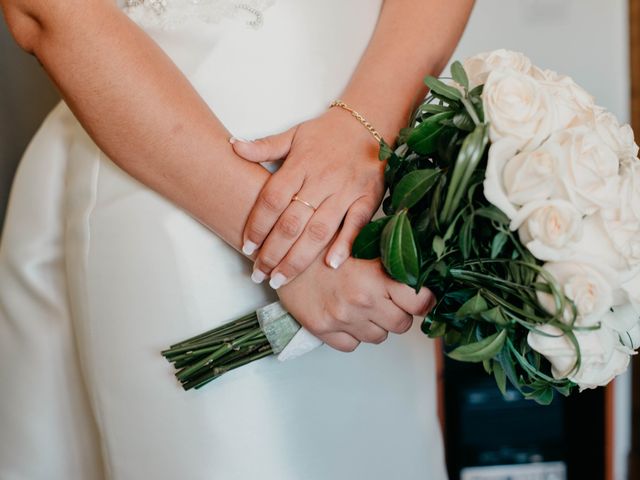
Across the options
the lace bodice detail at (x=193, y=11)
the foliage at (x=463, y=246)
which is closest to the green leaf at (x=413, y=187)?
the foliage at (x=463, y=246)

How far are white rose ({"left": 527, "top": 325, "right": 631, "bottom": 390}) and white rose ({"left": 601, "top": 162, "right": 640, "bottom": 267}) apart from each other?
0.09 m

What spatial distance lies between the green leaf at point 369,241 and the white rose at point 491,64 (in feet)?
0.68

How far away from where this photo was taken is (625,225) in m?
0.73

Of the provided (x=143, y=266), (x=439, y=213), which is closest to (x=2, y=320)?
(x=143, y=266)

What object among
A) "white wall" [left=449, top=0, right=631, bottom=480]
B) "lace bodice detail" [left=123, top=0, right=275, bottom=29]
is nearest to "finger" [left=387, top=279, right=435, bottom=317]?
"lace bodice detail" [left=123, top=0, right=275, bottom=29]

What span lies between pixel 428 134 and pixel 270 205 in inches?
8.1

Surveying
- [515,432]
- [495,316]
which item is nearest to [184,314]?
[495,316]

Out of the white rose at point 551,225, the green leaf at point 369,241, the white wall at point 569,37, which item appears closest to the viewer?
the white rose at point 551,225

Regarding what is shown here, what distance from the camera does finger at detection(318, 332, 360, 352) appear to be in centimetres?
87

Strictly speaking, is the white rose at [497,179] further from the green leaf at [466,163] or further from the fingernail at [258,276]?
the fingernail at [258,276]

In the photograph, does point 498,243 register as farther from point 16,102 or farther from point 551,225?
point 16,102

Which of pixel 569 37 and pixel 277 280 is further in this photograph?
pixel 569 37

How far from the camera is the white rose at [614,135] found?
766 millimetres

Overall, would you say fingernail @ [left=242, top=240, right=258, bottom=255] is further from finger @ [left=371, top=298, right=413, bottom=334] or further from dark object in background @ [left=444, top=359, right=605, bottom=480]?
dark object in background @ [left=444, top=359, right=605, bottom=480]
